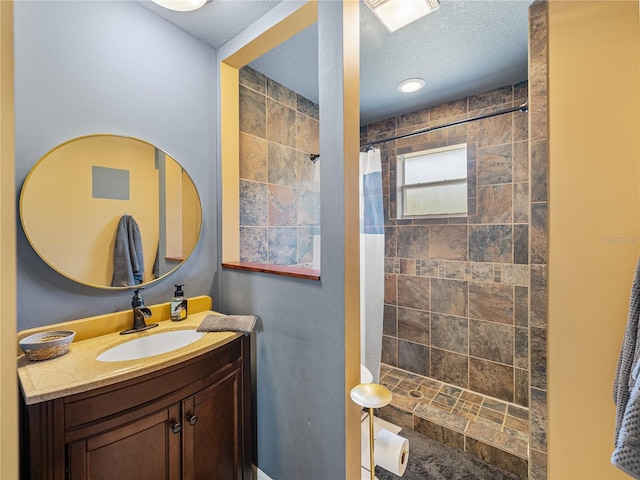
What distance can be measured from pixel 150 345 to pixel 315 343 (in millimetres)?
784

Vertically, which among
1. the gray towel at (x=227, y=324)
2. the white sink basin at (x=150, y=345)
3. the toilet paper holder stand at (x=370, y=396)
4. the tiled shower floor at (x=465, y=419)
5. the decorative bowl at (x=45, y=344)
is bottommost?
the tiled shower floor at (x=465, y=419)

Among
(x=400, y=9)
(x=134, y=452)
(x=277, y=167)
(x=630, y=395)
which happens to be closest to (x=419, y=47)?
(x=400, y=9)

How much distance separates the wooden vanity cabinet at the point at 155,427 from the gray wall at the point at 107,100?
19.3 inches

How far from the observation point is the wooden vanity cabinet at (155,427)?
793mm

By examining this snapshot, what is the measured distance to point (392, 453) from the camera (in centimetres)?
130

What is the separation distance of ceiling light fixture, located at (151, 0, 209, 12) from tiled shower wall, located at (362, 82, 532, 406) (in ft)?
6.18

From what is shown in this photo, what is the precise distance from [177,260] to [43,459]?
35.9 inches

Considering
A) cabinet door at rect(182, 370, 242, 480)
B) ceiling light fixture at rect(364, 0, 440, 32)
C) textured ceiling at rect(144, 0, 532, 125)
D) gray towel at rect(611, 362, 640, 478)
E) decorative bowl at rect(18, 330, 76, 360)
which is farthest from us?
textured ceiling at rect(144, 0, 532, 125)

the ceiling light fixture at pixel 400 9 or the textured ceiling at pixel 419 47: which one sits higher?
the textured ceiling at pixel 419 47

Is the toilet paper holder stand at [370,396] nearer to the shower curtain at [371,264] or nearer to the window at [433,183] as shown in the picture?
the shower curtain at [371,264]

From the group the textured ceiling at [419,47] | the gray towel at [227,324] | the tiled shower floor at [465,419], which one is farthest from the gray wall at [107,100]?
the tiled shower floor at [465,419]

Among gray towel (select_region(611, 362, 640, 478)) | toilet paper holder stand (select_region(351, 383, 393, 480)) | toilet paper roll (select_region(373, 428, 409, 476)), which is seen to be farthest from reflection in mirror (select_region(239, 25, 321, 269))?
gray towel (select_region(611, 362, 640, 478))

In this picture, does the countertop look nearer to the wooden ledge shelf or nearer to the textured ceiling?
the wooden ledge shelf

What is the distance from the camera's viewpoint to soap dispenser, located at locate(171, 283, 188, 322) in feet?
4.67
